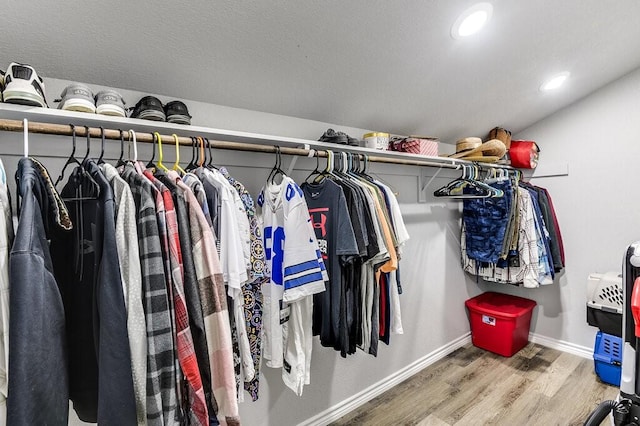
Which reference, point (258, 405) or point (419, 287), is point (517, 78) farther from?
point (258, 405)

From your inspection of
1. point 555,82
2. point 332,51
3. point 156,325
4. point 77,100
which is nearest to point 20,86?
point 77,100

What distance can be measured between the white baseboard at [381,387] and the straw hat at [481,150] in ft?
5.20

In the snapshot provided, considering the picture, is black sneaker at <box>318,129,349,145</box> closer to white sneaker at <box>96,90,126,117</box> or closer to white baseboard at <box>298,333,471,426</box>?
white sneaker at <box>96,90,126,117</box>

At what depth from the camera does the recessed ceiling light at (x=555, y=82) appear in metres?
2.07

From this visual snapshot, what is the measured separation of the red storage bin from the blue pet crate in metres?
0.51

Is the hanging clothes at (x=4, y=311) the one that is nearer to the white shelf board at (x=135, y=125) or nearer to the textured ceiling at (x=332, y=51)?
the white shelf board at (x=135, y=125)

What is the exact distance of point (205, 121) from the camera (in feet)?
4.66

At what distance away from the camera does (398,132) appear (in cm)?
220

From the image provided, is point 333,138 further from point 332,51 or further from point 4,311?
point 4,311

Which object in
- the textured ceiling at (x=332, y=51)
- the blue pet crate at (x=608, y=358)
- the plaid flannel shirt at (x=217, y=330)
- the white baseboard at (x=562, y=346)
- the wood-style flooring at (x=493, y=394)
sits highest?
the textured ceiling at (x=332, y=51)

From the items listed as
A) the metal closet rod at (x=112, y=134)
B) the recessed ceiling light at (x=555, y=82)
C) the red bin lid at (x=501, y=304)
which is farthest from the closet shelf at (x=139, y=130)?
the red bin lid at (x=501, y=304)

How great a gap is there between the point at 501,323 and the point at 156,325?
2.71 m

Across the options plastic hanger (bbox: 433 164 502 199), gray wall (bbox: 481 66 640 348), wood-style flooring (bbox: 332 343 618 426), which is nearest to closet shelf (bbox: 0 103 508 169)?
plastic hanger (bbox: 433 164 502 199)

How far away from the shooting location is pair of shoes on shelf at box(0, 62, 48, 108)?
2.72ft
